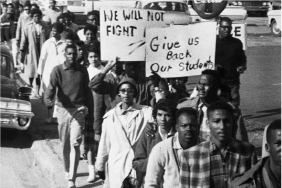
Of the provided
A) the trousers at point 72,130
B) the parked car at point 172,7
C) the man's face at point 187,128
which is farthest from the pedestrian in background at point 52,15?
the man's face at point 187,128

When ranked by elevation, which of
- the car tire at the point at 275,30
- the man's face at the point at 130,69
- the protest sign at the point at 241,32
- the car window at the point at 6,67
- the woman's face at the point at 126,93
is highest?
the car tire at the point at 275,30

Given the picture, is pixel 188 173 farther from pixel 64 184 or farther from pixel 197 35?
pixel 64 184

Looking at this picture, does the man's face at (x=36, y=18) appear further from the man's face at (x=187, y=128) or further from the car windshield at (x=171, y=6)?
the man's face at (x=187, y=128)

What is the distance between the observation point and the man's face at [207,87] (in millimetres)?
6943

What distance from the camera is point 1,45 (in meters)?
12.6

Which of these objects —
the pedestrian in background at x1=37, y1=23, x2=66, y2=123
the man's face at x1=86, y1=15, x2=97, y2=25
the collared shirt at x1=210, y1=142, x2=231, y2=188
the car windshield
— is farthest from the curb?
the car windshield

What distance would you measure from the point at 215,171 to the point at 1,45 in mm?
8348

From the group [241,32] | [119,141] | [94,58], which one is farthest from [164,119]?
[241,32]

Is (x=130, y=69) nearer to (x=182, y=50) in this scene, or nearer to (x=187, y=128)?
(x=182, y=50)

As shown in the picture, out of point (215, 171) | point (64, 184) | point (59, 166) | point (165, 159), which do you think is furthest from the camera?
point (59, 166)

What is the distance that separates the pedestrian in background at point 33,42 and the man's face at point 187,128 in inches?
382

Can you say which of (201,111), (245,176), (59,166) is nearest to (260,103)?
(59,166)

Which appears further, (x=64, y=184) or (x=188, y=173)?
(x=64, y=184)

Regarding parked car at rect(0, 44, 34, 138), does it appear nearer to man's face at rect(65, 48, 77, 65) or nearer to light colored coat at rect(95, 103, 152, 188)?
man's face at rect(65, 48, 77, 65)
